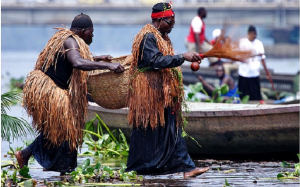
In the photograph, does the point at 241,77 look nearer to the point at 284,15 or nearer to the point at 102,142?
the point at 102,142

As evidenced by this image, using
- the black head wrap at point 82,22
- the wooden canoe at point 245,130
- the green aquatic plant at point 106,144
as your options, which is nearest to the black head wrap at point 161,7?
the black head wrap at point 82,22

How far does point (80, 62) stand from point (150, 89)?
0.72m

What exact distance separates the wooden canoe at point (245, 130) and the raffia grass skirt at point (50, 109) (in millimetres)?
2197

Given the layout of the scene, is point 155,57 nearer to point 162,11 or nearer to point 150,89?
point 150,89

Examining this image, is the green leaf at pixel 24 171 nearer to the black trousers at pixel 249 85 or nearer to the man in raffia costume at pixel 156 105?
the man in raffia costume at pixel 156 105

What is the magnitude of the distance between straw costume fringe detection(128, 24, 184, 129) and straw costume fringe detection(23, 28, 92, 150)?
1.48 ft

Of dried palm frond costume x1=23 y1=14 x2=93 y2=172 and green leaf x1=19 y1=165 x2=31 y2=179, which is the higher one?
dried palm frond costume x1=23 y1=14 x2=93 y2=172

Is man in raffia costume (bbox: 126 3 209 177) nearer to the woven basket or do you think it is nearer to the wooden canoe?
the woven basket

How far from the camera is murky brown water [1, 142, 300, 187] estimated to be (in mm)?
6516

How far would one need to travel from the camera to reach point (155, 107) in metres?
→ 6.62

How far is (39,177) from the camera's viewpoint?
6.96 metres

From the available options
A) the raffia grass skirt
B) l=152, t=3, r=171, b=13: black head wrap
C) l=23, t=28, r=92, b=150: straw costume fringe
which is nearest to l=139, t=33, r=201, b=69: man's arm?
l=152, t=3, r=171, b=13: black head wrap

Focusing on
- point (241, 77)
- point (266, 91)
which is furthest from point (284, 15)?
point (241, 77)

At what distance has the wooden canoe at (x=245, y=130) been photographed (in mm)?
8156
